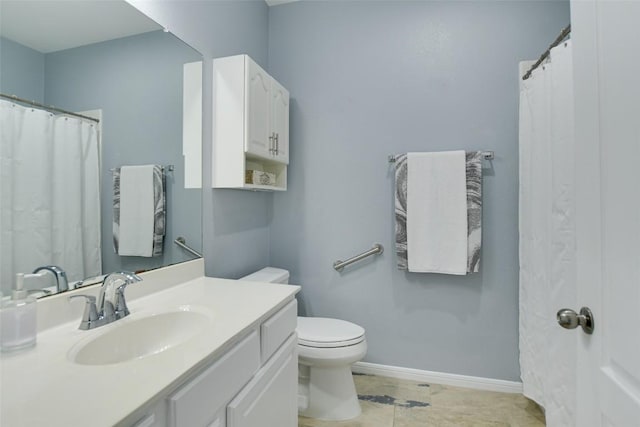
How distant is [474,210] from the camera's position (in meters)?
1.95

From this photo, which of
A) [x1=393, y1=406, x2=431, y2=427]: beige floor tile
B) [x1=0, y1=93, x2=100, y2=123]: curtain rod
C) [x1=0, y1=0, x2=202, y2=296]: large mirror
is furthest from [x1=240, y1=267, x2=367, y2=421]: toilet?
[x1=0, y1=93, x2=100, y2=123]: curtain rod

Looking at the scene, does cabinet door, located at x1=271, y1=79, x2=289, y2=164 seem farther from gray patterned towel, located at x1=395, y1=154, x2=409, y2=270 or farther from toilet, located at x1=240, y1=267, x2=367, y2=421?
toilet, located at x1=240, y1=267, x2=367, y2=421

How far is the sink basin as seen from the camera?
0.90 meters

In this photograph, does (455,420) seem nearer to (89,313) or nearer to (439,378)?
(439,378)

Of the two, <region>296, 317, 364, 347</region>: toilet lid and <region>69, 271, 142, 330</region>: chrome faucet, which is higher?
<region>69, 271, 142, 330</region>: chrome faucet

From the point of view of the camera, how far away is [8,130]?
0.89 m

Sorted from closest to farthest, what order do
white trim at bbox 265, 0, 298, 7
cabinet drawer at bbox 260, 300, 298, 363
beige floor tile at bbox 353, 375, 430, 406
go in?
1. cabinet drawer at bbox 260, 300, 298, 363
2. beige floor tile at bbox 353, 375, 430, 406
3. white trim at bbox 265, 0, 298, 7

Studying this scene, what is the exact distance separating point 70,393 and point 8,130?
735 mm

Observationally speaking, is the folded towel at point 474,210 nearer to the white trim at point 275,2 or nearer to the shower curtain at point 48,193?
the white trim at point 275,2

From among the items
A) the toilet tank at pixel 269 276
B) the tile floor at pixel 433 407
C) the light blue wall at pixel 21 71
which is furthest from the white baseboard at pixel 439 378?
the light blue wall at pixel 21 71

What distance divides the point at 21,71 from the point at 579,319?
5.30 ft

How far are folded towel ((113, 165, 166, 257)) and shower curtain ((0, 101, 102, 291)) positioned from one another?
8 cm

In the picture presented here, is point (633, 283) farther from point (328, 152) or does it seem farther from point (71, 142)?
point (328, 152)

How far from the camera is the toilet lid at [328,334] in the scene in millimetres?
1705
